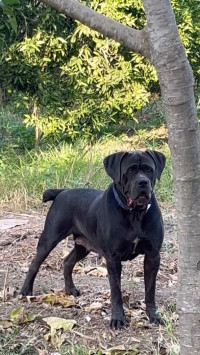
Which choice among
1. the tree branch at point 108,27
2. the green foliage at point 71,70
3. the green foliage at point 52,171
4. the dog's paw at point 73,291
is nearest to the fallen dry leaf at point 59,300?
the dog's paw at point 73,291

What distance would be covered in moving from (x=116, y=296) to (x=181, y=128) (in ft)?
6.68

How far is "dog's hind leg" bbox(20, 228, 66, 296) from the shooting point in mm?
5469

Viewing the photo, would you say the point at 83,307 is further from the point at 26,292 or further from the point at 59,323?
the point at 26,292

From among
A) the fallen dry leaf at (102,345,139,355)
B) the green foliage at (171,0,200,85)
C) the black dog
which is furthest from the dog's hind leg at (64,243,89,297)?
the green foliage at (171,0,200,85)

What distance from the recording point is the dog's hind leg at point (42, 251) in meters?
5.47

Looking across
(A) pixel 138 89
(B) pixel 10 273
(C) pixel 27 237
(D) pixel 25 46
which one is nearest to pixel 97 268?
(B) pixel 10 273

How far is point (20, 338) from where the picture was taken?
13.8ft

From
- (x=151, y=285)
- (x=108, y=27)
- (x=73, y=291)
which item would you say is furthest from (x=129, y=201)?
(x=108, y=27)

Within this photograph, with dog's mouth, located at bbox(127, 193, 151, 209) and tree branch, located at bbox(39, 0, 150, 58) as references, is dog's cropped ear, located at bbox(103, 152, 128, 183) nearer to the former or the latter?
dog's mouth, located at bbox(127, 193, 151, 209)

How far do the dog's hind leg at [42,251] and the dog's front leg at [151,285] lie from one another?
1014mm

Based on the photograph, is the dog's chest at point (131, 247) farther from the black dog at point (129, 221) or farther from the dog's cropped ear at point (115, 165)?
the dog's cropped ear at point (115, 165)

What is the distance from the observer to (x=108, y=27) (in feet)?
9.79

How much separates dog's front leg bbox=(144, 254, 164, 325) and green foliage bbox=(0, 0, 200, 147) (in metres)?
7.94

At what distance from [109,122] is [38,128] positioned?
65.9 inches
